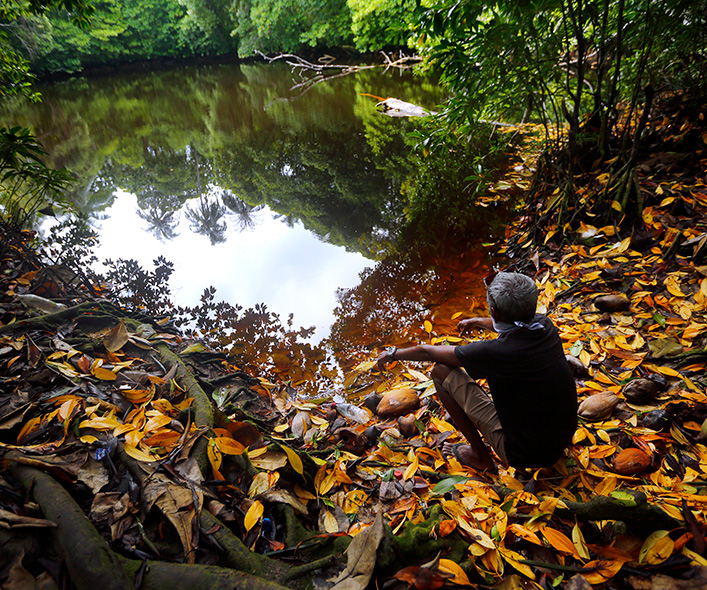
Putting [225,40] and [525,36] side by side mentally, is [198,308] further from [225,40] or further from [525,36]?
[225,40]

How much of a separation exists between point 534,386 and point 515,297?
1.42 ft

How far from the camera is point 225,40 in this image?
34344mm

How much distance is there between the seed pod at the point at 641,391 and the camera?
82.8 inches

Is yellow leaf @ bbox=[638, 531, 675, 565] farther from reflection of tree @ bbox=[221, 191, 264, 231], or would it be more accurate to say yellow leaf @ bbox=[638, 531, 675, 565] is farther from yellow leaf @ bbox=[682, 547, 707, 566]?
reflection of tree @ bbox=[221, 191, 264, 231]

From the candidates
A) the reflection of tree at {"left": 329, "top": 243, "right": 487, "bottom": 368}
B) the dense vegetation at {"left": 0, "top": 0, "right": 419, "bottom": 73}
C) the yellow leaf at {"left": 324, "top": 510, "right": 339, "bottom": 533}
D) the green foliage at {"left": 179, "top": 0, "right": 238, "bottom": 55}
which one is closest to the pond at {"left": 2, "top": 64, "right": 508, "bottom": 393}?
the reflection of tree at {"left": 329, "top": 243, "right": 487, "bottom": 368}

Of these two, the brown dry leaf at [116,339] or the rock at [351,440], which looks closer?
the rock at [351,440]

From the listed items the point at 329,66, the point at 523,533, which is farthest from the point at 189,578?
the point at 329,66

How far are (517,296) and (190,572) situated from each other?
1.71 m

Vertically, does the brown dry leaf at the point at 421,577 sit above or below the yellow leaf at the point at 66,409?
below

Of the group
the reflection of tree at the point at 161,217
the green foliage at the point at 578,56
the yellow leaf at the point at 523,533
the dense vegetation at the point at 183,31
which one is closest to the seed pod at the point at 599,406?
the yellow leaf at the point at 523,533

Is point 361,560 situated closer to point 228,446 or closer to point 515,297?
point 228,446

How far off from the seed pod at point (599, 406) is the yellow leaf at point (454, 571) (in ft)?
4.16

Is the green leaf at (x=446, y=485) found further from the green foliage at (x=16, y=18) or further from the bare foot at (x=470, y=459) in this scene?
the green foliage at (x=16, y=18)

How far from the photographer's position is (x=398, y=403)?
268cm
